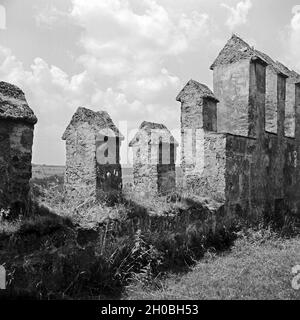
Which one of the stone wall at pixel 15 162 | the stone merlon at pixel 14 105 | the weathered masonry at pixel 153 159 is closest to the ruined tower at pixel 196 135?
the weathered masonry at pixel 153 159

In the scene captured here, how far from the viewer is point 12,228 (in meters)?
5.92

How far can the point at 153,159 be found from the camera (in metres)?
8.78

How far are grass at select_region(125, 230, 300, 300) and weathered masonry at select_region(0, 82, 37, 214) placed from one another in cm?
207

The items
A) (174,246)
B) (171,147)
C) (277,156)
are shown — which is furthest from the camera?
(277,156)

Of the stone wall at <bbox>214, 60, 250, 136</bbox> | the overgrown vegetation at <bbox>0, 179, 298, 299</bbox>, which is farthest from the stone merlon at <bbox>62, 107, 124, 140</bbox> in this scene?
the stone wall at <bbox>214, 60, 250, 136</bbox>

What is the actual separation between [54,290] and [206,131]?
5845 mm

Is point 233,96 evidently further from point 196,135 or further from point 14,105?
point 14,105

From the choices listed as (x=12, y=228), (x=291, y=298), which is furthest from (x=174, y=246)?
(x=12, y=228)

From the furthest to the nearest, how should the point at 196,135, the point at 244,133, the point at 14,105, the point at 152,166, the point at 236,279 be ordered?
the point at 244,133 → the point at 196,135 → the point at 152,166 → the point at 236,279 → the point at 14,105

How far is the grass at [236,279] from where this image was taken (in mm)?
6043

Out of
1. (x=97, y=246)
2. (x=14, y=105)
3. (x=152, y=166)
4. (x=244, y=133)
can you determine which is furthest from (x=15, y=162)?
(x=244, y=133)

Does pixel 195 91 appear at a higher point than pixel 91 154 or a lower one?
higher

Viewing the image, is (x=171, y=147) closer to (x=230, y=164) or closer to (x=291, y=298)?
(x=230, y=164)

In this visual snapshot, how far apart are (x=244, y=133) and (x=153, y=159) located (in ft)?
11.8
